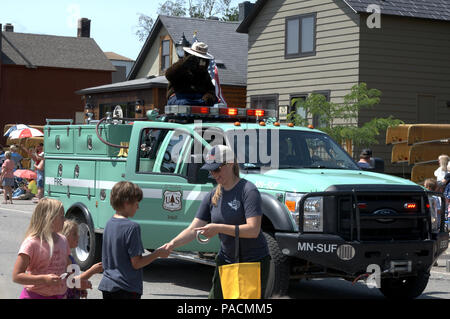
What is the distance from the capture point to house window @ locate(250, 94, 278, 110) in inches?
1065

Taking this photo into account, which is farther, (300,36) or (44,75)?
(44,75)

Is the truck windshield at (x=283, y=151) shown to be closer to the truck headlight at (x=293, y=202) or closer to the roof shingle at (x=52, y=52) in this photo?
the truck headlight at (x=293, y=202)

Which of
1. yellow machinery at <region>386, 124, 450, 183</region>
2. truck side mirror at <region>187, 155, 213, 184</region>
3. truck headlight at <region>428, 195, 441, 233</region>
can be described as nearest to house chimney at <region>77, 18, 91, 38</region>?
yellow machinery at <region>386, 124, 450, 183</region>

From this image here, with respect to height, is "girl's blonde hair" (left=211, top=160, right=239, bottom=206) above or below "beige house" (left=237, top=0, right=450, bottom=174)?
below

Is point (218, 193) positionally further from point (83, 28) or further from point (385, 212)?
point (83, 28)

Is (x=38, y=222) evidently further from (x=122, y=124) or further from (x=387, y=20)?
(x=387, y=20)

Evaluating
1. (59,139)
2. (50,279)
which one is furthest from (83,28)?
(50,279)

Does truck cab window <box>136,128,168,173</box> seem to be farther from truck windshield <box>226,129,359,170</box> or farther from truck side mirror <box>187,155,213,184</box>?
truck windshield <box>226,129,359,170</box>

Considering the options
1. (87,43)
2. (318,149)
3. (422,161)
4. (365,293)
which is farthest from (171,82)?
(87,43)

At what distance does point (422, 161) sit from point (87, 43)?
4084cm

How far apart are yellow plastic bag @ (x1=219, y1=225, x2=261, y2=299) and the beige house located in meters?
18.1

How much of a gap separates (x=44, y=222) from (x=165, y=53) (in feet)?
104

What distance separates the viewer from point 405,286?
363 inches

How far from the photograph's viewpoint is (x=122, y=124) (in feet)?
35.1
